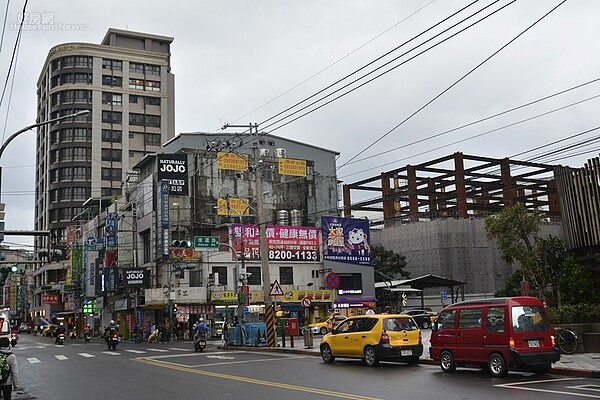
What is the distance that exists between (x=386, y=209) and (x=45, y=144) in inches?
2321

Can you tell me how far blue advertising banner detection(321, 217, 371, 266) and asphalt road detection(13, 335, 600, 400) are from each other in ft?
105

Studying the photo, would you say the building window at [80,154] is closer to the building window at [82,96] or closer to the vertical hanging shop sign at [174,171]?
the building window at [82,96]

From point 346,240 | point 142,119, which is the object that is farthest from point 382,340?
point 142,119

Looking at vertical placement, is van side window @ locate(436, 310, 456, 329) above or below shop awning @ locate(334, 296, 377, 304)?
below

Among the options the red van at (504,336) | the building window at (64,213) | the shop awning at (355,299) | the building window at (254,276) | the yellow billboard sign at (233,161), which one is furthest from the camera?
the building window at (64,213)

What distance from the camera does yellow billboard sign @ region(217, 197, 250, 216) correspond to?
55.1 m

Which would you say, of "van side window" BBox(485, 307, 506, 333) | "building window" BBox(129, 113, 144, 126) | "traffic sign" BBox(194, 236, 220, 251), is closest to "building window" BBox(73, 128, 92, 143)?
"building window" BBox(129, 113, 144, 126)

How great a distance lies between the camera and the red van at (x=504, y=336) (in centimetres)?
1571

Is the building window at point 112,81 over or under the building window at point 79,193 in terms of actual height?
over

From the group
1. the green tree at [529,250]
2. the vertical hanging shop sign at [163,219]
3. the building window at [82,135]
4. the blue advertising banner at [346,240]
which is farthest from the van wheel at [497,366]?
the building window at [82,135]

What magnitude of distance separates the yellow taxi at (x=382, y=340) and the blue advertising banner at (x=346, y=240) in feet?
109

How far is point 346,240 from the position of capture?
2219 inches

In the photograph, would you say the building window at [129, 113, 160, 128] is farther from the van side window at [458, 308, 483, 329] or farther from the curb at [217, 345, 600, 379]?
the van side window at [458, 308, 483, 329]

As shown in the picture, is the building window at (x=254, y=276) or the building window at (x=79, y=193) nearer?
the building window at (x=254, y=276)
